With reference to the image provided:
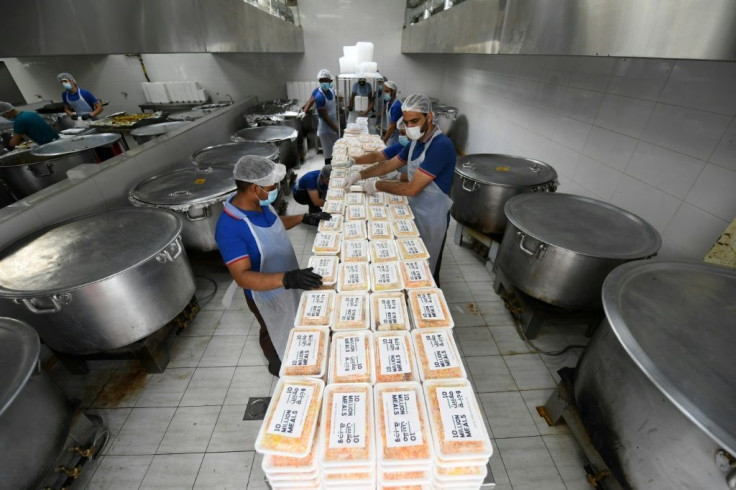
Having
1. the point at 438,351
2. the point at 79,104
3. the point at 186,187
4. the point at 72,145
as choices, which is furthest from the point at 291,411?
the point at 79,104

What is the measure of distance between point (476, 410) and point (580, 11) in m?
1.86

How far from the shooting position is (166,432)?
1.91m

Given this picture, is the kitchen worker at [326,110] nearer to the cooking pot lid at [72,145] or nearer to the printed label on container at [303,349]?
the cooking pot lid at [72,145]

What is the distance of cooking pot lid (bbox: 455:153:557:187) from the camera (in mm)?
2881

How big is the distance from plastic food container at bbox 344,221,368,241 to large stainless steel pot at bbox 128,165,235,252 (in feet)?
4.31

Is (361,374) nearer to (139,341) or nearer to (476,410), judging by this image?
(476,410)

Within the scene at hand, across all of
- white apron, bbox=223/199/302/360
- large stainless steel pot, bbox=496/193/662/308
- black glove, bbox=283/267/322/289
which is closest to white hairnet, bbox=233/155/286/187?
white apron, bbox=223/199/302/360

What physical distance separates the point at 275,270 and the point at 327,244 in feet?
1.30

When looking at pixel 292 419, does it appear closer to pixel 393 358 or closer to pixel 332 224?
pixel 393 358

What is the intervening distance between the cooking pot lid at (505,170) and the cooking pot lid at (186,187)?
2.29 m

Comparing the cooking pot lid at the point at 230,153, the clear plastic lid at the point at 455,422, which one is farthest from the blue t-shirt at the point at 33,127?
the clear plastic lid at the point at 455,422

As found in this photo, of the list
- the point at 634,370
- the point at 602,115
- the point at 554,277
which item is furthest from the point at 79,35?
the point at 602,115

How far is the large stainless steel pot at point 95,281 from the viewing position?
1.61 meters

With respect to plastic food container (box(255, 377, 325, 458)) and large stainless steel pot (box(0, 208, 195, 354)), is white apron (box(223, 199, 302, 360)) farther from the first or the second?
plastic food container (box(255, 377, 325, 458))
